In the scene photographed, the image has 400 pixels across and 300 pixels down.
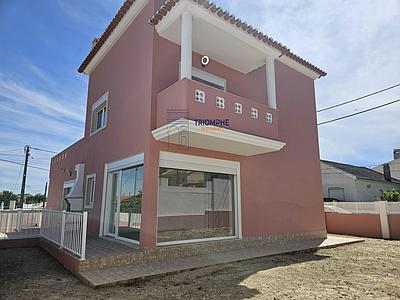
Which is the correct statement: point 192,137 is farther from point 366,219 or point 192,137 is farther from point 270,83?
point 366,219

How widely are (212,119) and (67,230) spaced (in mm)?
5195

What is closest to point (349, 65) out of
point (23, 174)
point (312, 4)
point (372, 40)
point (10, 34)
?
point (372, 40)

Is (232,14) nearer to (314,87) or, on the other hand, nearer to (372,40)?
(372,40)

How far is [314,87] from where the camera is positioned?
1425 centimetres

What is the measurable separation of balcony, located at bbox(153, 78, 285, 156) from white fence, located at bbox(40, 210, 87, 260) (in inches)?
121

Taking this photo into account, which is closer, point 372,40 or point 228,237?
point 228,237

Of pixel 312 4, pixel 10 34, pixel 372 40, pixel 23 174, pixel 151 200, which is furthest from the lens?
pixel 23 174

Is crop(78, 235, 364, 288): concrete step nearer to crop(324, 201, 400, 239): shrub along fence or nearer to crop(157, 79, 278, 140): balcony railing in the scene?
crop(157, 79, 278, 140): balcony railing

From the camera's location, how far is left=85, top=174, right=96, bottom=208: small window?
11323mm

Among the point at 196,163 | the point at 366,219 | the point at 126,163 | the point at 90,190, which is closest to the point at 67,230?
the point at 126,163

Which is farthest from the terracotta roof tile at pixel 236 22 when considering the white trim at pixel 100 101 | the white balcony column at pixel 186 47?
the white trim at pixel 100 101

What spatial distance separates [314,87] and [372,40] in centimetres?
367

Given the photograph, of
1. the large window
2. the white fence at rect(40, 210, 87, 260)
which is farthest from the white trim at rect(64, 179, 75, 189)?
the large window

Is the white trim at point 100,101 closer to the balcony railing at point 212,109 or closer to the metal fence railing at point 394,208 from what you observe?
the balcony railing at point 212,109
